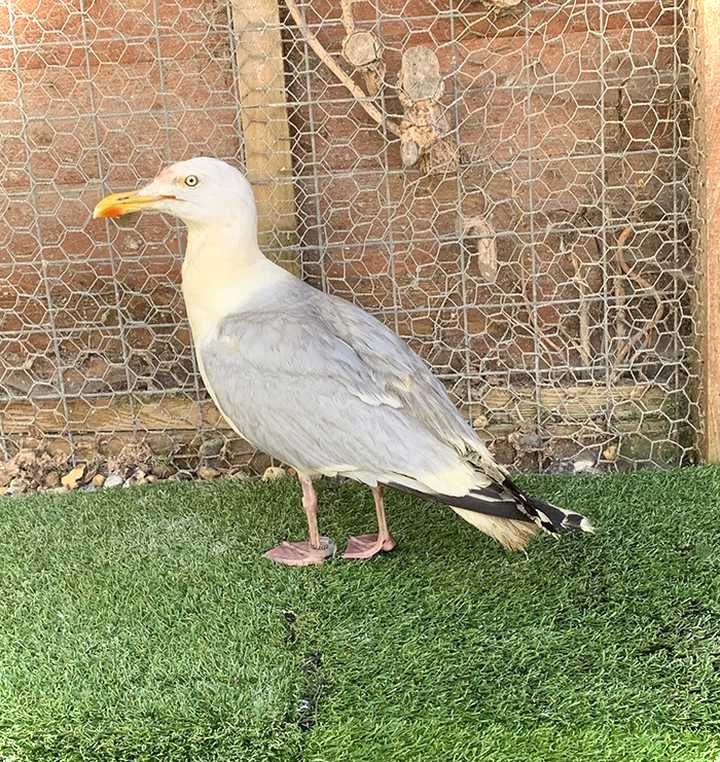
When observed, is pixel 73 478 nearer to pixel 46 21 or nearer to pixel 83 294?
pixel 83 294

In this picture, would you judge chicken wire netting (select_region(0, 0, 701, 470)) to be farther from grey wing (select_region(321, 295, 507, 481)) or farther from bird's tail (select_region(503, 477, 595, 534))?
bird's tail (select_region(503, 477, 595, 534))

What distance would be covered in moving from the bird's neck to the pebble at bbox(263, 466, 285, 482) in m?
0.60

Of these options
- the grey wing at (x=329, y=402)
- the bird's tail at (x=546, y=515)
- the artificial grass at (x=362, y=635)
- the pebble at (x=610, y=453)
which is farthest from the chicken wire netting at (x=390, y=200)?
the bird's tail at (x=546, y=515)

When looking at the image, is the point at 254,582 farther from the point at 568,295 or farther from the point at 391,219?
the point at 568,295

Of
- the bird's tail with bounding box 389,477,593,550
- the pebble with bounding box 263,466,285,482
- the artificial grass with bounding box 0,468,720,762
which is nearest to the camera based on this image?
the artificial grass with bounding box 0,468,720,762

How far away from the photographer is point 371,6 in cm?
224

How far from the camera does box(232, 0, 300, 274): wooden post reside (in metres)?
2.19

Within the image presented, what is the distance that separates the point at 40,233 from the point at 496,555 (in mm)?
1520

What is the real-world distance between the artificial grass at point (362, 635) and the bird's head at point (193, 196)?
2.44 ft

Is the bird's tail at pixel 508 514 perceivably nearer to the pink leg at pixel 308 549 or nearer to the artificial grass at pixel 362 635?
the artificial grass at pixel 362 635

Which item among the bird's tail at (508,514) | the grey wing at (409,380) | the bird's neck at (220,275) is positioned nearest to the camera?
the bird's tail at (508,514)

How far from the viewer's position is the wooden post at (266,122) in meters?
2.19

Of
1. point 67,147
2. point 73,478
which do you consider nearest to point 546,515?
point 73,478

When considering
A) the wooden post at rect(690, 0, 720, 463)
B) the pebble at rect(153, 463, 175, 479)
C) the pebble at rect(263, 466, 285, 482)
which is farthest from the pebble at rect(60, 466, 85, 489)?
the wooden post at rect(690, 0, 720, 463)
